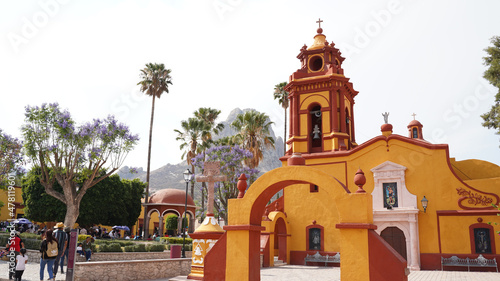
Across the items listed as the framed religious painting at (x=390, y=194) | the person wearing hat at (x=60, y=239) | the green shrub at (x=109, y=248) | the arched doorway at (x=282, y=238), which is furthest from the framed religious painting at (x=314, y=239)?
the person wearing hat at (x=60, y=239)

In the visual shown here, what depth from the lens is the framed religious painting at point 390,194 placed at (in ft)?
67.1

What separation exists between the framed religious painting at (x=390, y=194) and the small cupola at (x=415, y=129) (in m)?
7.89

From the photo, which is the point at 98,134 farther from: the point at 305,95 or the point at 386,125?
the point at 386,125

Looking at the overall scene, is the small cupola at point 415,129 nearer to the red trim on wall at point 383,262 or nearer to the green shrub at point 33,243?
the red trim on wall at point 383,262

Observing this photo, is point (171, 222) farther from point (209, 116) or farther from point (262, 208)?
point (262, 208)

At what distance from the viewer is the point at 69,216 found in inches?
969

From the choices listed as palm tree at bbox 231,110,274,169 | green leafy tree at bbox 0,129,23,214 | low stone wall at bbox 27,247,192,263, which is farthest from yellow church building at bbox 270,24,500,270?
green leafy tree at bbox 0,129,23,214

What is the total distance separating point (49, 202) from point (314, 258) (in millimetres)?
23946

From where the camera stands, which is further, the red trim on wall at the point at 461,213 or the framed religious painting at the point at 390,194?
the framed religious painting at the point at 390,194

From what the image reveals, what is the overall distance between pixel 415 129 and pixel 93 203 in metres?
Answer: 27.9

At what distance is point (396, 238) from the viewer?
20.3 m

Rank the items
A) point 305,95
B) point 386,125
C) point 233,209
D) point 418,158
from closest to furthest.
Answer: point 233,209, point 418,158, point 386,125, point 305,95

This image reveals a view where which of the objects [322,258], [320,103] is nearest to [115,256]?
[322,258]

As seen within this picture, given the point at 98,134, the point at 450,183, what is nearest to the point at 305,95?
the point at 450,183
